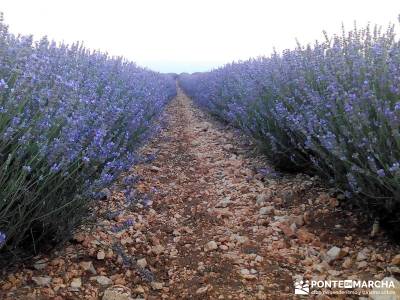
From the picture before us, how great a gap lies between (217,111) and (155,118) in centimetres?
181

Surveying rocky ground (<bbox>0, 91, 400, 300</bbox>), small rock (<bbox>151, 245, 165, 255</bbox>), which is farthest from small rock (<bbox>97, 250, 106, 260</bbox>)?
small rock (<bbox>151, 245, 165, 255</bbox>)

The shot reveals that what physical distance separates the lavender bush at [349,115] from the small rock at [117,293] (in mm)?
1180

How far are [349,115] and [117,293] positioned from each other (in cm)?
147

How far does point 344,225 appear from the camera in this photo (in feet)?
7.89

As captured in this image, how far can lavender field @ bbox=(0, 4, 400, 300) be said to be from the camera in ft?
5.95

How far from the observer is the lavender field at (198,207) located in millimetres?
1814

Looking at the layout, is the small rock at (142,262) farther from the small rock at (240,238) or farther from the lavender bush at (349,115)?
the lavender bush at (349,115)

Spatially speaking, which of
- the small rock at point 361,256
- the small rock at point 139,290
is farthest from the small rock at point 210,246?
the small rock at point 361,256

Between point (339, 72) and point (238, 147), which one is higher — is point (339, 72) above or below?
above

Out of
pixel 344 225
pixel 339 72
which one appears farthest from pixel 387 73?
pixel 344 225

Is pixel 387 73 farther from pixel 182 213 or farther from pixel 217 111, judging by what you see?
pixel 217 111

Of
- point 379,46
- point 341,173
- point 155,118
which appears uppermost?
point 379,46

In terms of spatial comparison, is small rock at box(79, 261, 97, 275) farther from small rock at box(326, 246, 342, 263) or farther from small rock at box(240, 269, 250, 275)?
small rock at box(326, 246, 342, 263)

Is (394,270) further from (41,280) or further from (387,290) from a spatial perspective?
(41,280)
